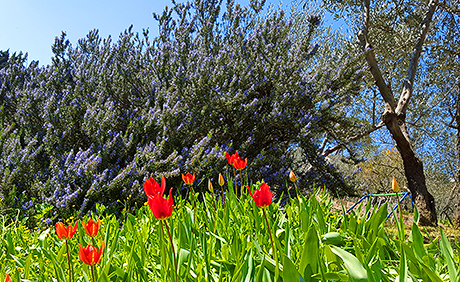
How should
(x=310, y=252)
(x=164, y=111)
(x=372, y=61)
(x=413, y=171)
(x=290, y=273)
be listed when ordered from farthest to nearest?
(x=413, y=171) → (x=372, y=61) → (x=164, y=111) → (x=310, y=252) → (x=290, y=273)

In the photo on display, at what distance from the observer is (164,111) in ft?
10.7

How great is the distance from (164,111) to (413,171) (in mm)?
5664

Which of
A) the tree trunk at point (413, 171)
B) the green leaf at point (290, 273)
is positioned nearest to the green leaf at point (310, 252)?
the green leaf at point (290, 273)

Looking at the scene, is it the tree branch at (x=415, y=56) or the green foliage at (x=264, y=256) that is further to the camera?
the tree branch at (x=415, y=56)

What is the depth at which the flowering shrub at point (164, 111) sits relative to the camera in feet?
10.1

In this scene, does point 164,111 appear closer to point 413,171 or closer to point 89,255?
point 89,255

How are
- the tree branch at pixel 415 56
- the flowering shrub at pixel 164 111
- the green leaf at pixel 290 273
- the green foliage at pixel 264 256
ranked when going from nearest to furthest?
the green leaf at pixel 290 273 < the green foliage at pixel 264 256 < the flowering shrub at pixel 164 111 < the tree branch at pixel 415 56

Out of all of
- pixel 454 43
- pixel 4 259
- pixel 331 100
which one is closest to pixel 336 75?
pixel 331 100

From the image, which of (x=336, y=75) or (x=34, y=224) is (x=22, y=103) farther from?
(x=336, y=75)

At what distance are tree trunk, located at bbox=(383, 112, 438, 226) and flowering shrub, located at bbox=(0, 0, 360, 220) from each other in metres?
2.21

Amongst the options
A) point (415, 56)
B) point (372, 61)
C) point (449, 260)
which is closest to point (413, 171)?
point (415, 56)

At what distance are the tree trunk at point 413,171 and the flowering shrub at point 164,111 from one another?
221cm

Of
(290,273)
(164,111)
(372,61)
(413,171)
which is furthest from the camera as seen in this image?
(413,171)

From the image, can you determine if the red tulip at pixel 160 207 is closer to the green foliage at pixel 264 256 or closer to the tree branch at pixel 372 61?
the green foliage at pixel 264 256
